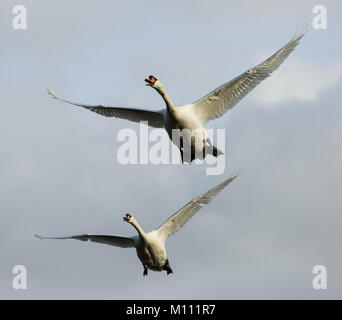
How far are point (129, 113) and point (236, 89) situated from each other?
16.5ft

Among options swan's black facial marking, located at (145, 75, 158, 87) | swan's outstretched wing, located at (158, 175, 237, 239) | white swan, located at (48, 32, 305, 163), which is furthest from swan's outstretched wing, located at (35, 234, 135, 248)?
swan's black facial marking, located at (145, 75, 158, 87)

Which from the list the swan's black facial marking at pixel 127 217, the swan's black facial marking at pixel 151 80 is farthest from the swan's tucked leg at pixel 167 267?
the swan's black facial marking at pixel 151 80

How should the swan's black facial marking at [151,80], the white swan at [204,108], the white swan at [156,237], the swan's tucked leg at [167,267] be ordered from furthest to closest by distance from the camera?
the swan's tucked leg at [167,267]
the white swan at [156,237]
the swan's black facial marking at [151,80]
the white swan at [204,108]

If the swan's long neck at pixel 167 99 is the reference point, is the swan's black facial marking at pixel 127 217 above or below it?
below

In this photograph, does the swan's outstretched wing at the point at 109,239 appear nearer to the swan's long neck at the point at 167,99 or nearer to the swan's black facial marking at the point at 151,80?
the swan's long neck at the point at 167,99

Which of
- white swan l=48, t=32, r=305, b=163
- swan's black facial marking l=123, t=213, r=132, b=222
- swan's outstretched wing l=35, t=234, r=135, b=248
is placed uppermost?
white swan l=48, t=32, r=305, b=163

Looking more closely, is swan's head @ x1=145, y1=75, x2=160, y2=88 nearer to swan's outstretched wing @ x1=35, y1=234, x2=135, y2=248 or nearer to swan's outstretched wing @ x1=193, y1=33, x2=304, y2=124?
swan's outstretched wing @ x1=193, y1=33, x2=304, y2=124

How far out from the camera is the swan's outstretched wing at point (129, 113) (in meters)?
70.2

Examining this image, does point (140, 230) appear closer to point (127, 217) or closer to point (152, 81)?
point (127, 217)

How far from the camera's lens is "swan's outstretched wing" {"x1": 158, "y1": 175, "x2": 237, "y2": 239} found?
2741 inches

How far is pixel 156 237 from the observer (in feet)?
227

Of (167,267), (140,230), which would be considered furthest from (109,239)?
(167,267)

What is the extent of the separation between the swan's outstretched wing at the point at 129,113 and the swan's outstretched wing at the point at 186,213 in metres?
3.39

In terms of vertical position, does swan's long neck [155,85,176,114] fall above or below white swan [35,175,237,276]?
above
